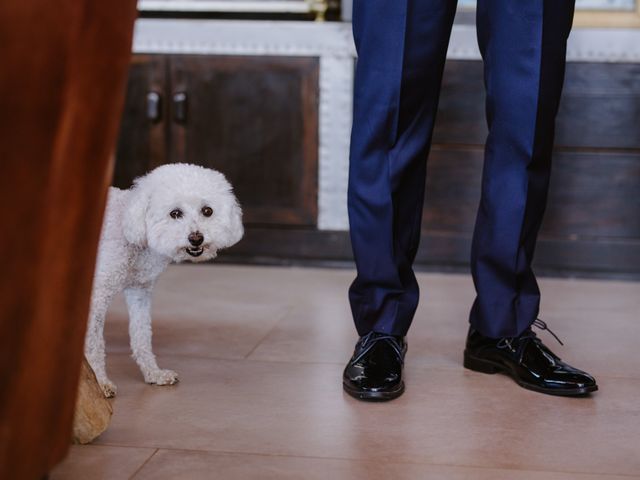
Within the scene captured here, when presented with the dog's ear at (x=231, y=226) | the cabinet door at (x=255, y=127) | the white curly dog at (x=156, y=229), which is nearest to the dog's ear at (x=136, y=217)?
the white curly dog at (x=156, y=229)

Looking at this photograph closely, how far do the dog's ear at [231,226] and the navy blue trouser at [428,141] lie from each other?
0.20 m

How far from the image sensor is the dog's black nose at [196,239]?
129cm

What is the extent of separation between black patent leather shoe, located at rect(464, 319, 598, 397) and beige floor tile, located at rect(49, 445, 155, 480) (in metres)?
0.63

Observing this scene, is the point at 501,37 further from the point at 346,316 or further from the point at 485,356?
the point at 346,316

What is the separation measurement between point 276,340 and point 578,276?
3.75 ft

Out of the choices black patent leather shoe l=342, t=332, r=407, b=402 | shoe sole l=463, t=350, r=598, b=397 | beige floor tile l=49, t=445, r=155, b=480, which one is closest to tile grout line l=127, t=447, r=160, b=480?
beige floor tile l=49, t=445, r=155, b=480

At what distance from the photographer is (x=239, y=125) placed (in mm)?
2592

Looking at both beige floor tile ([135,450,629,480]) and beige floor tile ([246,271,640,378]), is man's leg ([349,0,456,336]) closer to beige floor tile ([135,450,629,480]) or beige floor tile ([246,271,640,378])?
beige floor tile ([246,271,640,378])

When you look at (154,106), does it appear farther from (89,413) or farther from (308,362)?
(89,413)

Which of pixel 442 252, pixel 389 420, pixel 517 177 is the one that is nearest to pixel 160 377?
pixel 389 420

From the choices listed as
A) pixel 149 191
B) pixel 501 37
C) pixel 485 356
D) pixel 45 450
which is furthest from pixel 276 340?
pixel 45 450

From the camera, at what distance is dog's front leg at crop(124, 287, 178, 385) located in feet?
4.73

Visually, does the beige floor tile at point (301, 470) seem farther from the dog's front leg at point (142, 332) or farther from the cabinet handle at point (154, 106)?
the cabinet handle at point (154, 106)

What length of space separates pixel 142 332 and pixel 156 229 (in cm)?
24
